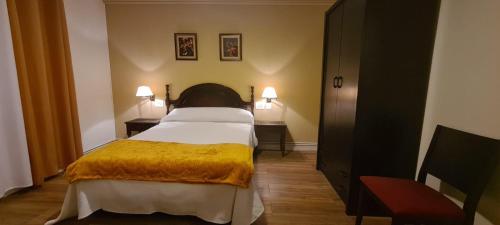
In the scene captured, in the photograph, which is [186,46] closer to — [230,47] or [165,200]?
[230,47]

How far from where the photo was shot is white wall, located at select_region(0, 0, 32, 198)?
7.12 ft

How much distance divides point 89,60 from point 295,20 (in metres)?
3.15

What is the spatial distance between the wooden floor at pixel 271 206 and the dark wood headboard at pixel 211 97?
1.23 metres

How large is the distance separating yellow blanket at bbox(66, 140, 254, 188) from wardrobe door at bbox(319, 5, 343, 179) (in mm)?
1202

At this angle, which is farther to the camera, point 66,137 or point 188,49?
point 188,49

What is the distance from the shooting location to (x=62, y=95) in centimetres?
277

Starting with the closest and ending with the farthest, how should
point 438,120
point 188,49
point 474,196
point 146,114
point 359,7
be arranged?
point 474,196 < point 438,120 < point 359,7 < point 188,49 < point 146,114

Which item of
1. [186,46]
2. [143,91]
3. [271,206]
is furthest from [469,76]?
[143,91]

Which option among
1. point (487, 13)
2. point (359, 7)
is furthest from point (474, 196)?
point (359, 7)

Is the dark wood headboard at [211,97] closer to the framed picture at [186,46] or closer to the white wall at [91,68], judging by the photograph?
the framed picture at [186,46]

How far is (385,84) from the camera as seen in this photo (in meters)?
1.84

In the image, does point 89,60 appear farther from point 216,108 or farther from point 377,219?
point 377,219

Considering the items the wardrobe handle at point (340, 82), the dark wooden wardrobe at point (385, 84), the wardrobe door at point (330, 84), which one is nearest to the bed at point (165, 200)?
the dark wooden wardrobe at point (385, 84)

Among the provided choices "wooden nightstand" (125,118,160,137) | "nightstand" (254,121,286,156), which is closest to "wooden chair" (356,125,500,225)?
"nightstand" (254,121,286,156)
